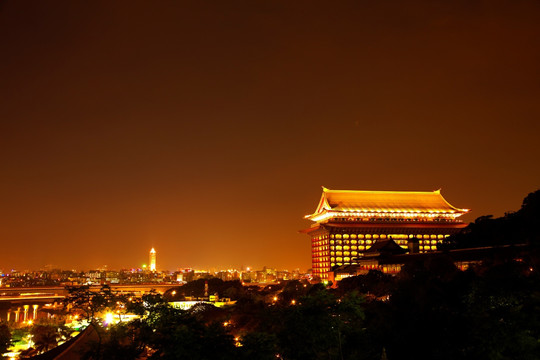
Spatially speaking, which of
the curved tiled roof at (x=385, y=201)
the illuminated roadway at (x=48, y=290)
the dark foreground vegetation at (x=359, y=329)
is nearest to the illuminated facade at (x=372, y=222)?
the curved tiled roof at (x=385, y=201)

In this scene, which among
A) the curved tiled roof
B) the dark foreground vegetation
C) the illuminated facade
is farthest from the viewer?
the curved tiled roof

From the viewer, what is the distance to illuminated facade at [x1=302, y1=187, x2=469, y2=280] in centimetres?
10638

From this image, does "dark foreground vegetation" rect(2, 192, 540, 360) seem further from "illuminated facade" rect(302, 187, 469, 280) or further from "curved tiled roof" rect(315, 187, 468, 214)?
"curved tiled roof" rect(315, 187, 468, 214)

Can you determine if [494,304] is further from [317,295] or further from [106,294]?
[106,294]

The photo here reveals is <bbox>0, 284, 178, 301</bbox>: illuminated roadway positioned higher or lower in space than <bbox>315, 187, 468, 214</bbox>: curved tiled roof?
lower

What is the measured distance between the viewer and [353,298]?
23156 millimetres

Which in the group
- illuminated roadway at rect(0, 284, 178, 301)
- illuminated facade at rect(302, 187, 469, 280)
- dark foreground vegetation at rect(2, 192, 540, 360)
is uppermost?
illuminated facade at rect(302, 187, 469, 280)

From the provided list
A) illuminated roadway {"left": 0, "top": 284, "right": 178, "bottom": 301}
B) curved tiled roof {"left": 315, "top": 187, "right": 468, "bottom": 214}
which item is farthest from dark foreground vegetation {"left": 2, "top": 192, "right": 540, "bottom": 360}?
illuminated roadway {"left": 0, "top": 284, "right": 178, "bottom": 301}

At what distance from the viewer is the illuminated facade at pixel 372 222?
106 meters

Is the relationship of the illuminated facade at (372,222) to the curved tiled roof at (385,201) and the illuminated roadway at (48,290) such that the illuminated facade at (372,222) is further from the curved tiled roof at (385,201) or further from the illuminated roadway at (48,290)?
the illuminated roadway at (48,290)

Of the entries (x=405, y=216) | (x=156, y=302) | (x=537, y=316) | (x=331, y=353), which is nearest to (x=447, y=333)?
(x=537, y=316)

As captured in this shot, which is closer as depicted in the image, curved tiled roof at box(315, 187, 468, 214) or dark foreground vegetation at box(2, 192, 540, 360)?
dark foreground vegetation at box(2, 192, 540, 360)

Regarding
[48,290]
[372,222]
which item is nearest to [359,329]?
[372,222]

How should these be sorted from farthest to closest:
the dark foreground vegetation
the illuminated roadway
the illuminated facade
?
the illuminated roadway < the illuminated facade < the dark foreground vegetation
